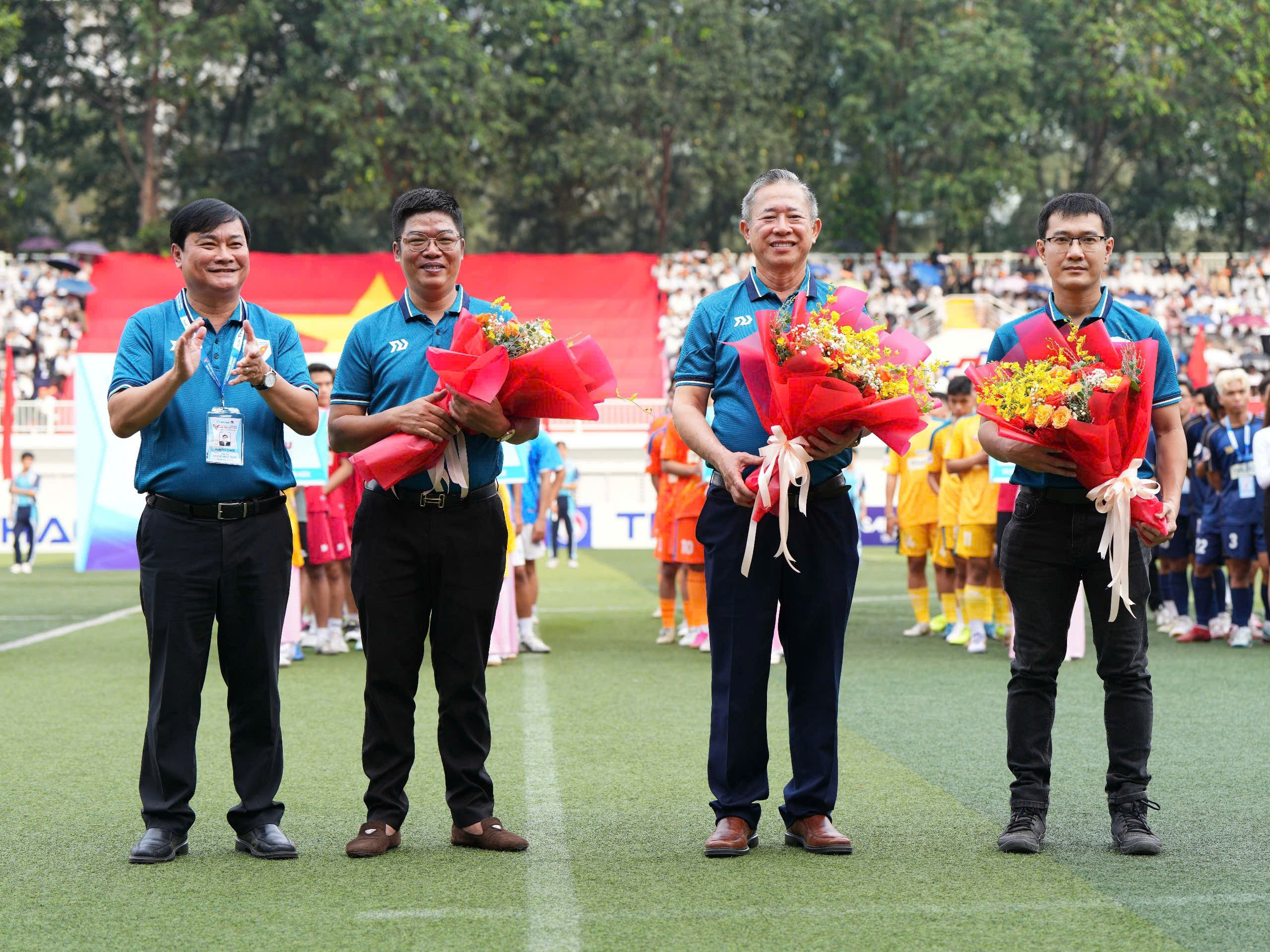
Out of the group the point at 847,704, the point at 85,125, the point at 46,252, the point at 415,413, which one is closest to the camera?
the point at 415,413

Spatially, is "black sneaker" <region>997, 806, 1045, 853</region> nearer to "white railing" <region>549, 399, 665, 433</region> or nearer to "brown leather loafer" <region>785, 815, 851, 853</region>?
"brown leather loafer" <region>785, 815, 851, 853</region>

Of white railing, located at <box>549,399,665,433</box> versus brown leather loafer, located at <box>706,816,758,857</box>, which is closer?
brown leather loafer, located at <box>706,816,758,857</box>

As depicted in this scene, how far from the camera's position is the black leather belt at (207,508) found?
4848 mm

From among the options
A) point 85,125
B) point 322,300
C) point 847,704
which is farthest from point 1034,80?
point 847,704

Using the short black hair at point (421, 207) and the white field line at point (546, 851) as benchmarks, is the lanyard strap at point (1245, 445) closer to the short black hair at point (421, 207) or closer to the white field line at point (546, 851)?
the white field line at point (546, 851)

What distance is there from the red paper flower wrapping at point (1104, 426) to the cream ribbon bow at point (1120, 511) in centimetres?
4

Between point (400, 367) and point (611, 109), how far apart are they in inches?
1459

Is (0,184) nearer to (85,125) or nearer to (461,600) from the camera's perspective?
(85,125)

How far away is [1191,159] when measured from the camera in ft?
146

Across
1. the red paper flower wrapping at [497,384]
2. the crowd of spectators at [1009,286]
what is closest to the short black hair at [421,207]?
the red paper flower wrapping at [497,384]

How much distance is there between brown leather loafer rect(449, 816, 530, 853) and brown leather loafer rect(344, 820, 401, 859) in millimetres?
220

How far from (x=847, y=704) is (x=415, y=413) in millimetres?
4512

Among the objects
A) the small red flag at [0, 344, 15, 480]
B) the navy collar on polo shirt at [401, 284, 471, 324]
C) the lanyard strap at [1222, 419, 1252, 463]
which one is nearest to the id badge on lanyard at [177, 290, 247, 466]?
the navy collar on polo shirt at [401, 284, 471, 324]

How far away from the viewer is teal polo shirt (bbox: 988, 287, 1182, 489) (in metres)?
4.97
